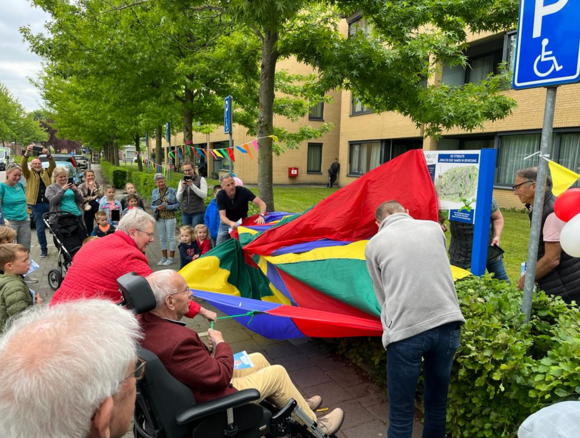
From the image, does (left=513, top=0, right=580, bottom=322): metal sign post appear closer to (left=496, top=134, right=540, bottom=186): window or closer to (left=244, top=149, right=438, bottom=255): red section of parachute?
(left=244, top=149, right=438, bottom=255): red section of parachute

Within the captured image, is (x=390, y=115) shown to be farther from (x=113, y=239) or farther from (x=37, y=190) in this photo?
(x=113, y=239)

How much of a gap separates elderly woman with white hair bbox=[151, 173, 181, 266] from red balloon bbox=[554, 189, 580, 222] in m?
6.62

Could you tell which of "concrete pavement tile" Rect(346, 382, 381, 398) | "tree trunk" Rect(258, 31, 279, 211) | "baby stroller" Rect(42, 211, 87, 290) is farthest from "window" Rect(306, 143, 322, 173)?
"concrete pavement tile" Rect(346, 382, 381, 398)

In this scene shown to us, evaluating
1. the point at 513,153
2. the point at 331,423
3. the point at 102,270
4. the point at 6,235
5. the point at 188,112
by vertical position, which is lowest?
the point at 331,423

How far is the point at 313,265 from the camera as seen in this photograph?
167 inches

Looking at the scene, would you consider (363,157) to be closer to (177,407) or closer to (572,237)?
(572,237)

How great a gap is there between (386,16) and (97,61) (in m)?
6.69

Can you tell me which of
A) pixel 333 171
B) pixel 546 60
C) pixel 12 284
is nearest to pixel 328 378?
pixel 12 284

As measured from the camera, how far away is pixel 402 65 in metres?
7.04

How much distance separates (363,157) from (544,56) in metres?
21.7

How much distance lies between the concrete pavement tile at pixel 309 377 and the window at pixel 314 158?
929 inches

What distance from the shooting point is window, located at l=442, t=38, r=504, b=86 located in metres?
16.1

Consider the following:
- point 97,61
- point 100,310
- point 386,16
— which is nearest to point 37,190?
point 97,61

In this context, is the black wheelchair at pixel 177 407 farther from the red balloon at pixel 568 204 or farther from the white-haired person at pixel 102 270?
the red balloon at pixel 568 204
